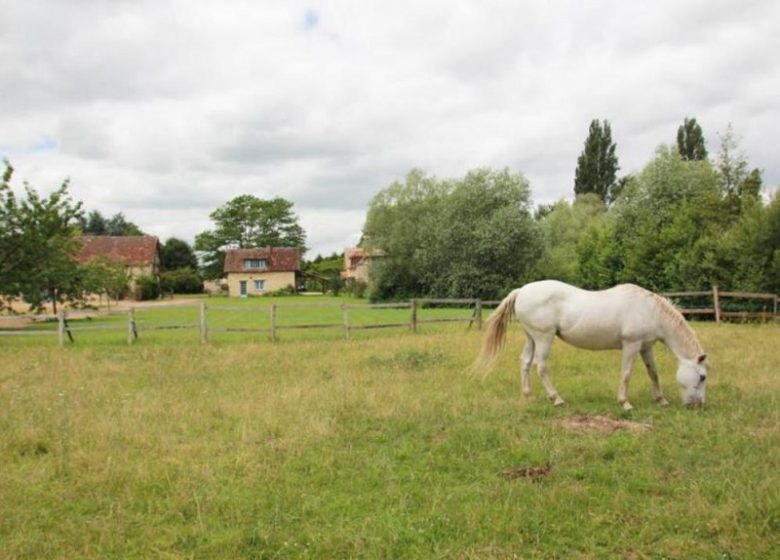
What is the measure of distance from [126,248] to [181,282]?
Answer: 7846 mm

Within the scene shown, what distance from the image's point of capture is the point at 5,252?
1811 centimetres

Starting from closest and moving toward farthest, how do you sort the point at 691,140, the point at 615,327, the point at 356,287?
the point at 615,327 → the point at 691,140 → the point at 356,287

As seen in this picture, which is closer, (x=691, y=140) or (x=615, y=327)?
(x=615, y=327)

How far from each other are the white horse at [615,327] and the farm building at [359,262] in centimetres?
3970

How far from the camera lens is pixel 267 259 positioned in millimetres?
71625

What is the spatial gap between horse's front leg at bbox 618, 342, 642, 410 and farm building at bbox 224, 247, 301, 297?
6474 centimetres

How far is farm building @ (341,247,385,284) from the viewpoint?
162 feet

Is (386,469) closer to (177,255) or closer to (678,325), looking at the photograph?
(678,325)

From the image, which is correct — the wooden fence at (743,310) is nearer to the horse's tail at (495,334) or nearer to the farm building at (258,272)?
the horse's tail at (495,334)

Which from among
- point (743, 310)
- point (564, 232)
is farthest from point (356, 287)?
point (743, 310)

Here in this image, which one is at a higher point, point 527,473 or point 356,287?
point 356,287

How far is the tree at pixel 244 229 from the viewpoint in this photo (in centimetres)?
7962

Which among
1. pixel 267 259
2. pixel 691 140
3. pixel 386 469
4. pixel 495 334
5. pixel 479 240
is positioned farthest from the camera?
pixel 267 259

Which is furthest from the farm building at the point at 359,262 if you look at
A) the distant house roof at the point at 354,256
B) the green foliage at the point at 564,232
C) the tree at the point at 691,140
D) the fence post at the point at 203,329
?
the fence post at the point at 203,329
